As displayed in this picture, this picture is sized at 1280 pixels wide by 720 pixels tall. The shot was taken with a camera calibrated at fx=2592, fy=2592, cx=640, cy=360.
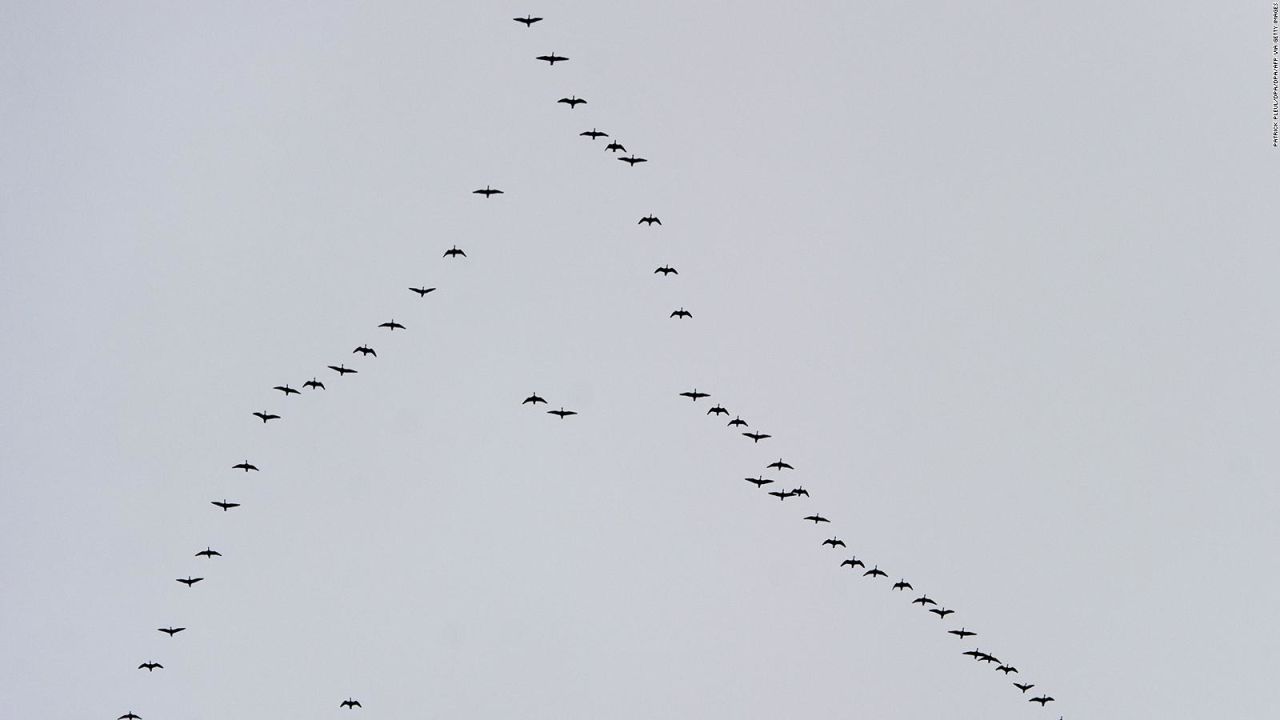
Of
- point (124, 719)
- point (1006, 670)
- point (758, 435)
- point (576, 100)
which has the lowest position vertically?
point (124, 719)

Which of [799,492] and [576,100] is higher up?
[576,100]

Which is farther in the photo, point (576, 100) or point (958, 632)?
point (958, 632)

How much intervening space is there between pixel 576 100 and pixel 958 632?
151ft

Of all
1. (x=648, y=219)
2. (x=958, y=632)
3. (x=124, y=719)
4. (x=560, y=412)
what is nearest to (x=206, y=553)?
(x=124, y=719)

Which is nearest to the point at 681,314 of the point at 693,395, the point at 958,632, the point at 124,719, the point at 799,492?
the point at 693,395

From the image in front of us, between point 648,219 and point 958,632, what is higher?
point 648,219

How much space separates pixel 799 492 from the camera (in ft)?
563

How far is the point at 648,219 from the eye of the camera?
18088 cm

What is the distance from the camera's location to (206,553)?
578 ft

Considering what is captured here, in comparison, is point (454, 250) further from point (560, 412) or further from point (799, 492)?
point (799, 492)

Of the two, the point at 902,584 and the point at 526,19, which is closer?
the point at 526,19

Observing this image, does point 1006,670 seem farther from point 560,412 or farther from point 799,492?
point 560,412

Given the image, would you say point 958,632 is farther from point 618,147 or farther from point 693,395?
point 618,147

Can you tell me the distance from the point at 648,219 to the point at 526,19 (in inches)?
862
